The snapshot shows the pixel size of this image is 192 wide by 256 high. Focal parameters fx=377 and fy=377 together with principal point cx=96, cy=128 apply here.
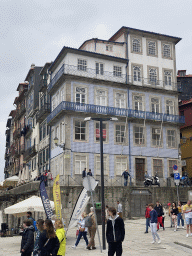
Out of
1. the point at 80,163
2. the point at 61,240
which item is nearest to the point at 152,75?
the point at 80,163

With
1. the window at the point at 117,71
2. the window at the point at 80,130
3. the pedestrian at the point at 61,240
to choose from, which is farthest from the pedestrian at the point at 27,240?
the window at the point at 117,71

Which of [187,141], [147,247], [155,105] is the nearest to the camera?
[147,247]

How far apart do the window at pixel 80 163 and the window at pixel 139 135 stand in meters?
5.79

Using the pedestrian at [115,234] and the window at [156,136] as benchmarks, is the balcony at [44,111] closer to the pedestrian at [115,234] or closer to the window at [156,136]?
the window at [156,136]

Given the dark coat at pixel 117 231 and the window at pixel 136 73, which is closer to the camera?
the dark coat at pixel 117 231

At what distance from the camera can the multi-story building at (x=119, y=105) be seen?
33562 millimetres

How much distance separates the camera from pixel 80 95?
3444 cm

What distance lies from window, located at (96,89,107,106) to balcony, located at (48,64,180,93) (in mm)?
1322

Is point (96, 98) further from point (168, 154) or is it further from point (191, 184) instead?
point (191, 184)

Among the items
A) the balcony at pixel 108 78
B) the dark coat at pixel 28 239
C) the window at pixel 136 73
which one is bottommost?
the dark coat at pixel 28 239

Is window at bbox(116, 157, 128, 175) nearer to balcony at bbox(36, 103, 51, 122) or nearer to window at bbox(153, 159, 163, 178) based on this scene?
window at bbox(153, 159, 163, 178)

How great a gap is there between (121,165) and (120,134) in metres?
2.91

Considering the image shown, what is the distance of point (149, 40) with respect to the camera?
39.3 meters

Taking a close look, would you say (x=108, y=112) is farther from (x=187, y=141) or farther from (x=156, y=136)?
(x=187, y=141)
